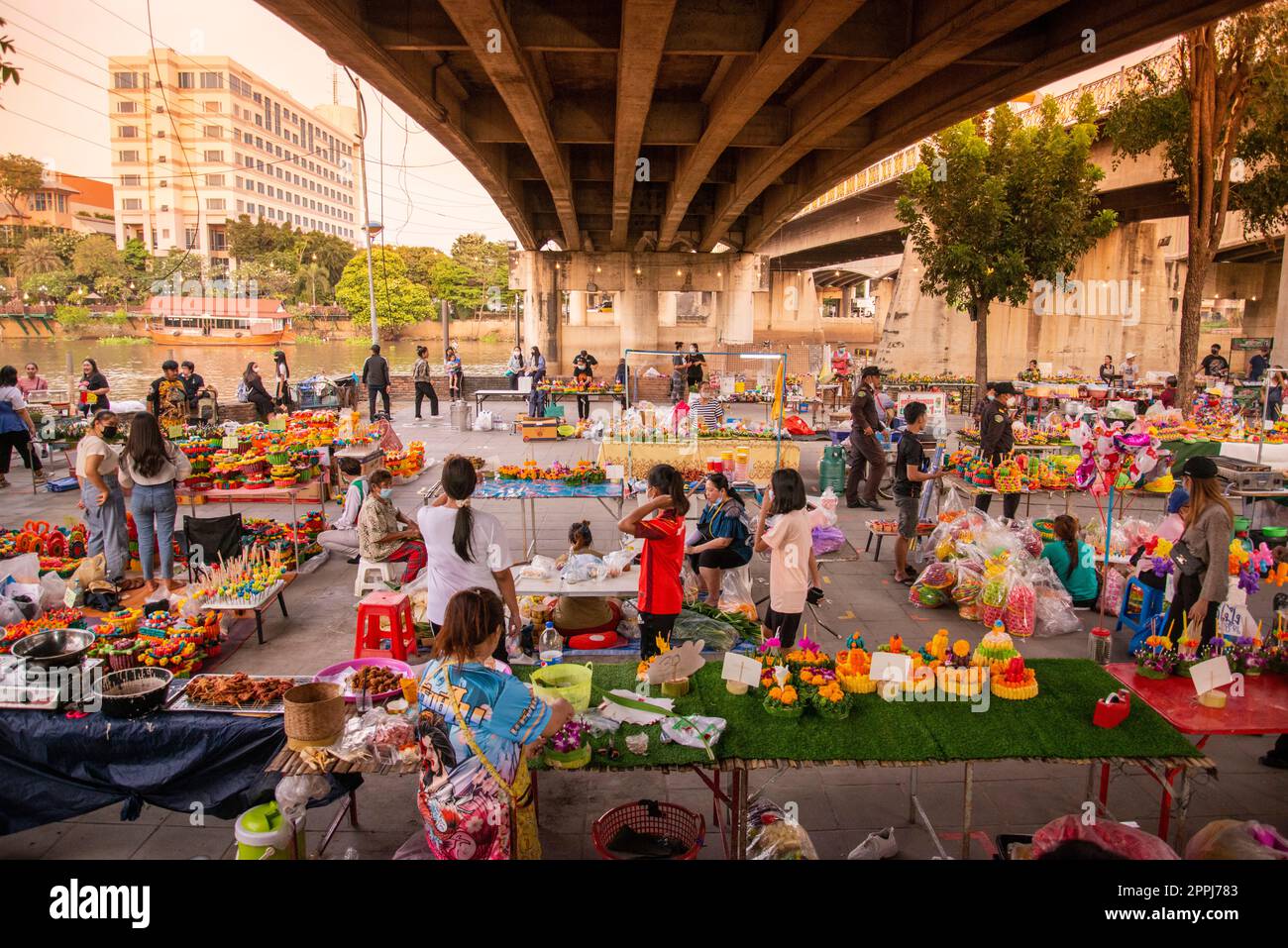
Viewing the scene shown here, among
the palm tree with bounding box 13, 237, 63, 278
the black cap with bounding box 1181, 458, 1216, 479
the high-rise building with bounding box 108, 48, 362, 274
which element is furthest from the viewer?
the high-rise building with bounding box 108, 48, 362, 274

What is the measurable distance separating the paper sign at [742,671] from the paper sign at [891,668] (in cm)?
60

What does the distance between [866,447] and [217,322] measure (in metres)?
54.5

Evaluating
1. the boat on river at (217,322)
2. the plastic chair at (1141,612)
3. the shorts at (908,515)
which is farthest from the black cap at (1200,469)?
the boat on river at (217,322)

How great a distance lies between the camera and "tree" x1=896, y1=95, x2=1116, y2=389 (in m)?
18.2

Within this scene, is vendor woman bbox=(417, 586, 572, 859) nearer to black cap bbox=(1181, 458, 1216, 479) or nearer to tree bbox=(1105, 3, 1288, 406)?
black cap bbox=(1181, 458, 1216, 479)

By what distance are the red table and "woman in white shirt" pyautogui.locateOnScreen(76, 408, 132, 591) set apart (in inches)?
320

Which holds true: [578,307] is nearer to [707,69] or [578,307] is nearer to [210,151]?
[210,151]

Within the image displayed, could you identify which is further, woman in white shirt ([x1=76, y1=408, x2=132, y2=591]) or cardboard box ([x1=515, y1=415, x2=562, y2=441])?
cardboard box ([x1=515, y1=415, x2=562, y2=441])

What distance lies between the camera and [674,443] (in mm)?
12156

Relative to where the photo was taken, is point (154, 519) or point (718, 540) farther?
point (154, 519)

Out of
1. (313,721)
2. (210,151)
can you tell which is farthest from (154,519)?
(210,151)

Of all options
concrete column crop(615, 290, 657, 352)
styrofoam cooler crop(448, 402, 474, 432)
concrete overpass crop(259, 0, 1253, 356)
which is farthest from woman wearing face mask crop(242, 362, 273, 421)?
concrete column crop(615, 290, 657, 352)

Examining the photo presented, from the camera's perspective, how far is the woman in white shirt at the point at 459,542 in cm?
472

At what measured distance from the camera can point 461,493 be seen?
4762 mm
